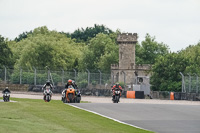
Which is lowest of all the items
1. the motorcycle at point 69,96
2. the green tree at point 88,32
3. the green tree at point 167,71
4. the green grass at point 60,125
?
the green grass at point 60,125

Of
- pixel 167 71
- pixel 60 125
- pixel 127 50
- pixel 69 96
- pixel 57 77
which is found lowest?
pixel 60 125

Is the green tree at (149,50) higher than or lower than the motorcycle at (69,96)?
higher

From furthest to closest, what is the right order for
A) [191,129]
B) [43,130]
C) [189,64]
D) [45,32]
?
[45,32] → [189,64] → [191,129] → [43,130]

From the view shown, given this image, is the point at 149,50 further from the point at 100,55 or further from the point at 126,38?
the point at 126,38

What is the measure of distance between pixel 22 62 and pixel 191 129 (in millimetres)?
95883

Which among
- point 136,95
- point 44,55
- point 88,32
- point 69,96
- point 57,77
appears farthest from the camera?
point 88,32

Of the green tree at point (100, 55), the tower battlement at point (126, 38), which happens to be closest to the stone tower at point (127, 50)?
the tower battlement at point (126, 38)

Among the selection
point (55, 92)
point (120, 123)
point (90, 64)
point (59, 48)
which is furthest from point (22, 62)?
point (120, 123)

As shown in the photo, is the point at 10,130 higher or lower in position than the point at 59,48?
lower

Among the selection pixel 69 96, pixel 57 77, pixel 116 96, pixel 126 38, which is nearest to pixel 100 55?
pixel 126 38

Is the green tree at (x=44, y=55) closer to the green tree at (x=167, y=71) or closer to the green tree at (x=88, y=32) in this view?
the green tree at (x=167, y=71)

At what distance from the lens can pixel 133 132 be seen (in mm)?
17109

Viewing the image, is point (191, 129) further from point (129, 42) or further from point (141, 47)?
point (141, 47)

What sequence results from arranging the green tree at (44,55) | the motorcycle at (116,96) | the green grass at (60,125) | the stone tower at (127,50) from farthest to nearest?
1. the green tree at (44,55)
2. the stone tower at (127,50)
3. the motorcycle at (116,96)
4. the green grass at (60,125)
